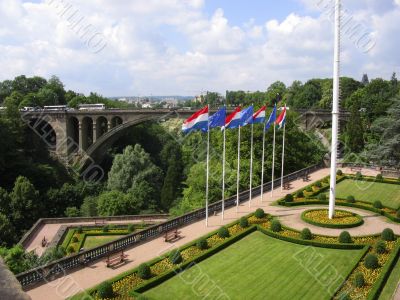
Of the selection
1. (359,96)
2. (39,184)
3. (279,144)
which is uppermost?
(359,96)

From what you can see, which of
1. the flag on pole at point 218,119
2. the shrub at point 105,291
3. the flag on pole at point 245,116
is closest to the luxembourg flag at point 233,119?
the flag on pole at point 245,116

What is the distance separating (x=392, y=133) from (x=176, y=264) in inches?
1153

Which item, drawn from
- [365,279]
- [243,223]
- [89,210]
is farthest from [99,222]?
[365,279]

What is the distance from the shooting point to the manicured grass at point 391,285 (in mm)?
16656

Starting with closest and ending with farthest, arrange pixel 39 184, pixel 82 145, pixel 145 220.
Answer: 1. pixel 145 220
2. pixel 39 184
3. pixel 82 145

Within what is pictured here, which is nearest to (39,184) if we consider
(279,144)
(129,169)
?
(129,169)

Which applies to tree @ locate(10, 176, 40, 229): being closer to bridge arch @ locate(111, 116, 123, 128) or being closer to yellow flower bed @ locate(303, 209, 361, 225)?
yellow flower bed @ locate(303, 209, 361, 225)

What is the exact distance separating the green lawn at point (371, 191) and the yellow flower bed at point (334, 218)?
228 inches

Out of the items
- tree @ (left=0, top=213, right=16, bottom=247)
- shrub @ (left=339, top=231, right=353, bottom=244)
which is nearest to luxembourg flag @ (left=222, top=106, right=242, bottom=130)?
shrub @ (left=339, top=231, right=353, bottom=244)

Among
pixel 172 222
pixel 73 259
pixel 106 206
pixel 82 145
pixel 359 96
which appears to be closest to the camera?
pixel 73 259

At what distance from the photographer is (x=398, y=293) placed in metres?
16.8

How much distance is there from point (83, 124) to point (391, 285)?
2130 inches

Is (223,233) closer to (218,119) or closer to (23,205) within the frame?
Answer: (218,119)

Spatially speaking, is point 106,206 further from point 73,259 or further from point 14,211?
point 73,259
